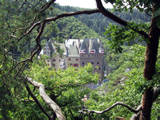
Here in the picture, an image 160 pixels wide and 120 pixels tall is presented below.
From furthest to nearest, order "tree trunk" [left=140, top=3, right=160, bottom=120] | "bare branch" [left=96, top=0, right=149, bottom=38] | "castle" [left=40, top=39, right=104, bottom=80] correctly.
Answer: "castle" [left=40, top=39, right=104, bottom=80]
"tree trunk" [left=140, top=3, right=160, bottom=120]
"bare branch" [left=96, top=0, right=149, bottom=38]

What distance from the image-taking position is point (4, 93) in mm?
4082

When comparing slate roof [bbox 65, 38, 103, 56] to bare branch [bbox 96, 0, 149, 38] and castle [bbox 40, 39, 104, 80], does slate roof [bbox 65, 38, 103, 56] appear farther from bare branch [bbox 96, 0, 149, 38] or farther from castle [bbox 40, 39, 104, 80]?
bare branch [bbox 96, 0, 149, 38]

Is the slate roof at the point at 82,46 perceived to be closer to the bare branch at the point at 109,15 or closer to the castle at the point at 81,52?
the castle at the point at 81,52

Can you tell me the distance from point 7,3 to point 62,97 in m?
4.92

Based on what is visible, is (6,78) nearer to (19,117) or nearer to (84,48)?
(19,117)

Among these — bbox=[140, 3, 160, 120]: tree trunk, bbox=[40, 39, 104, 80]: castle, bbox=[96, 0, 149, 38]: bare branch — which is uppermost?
bbox=[96, 0, 149, 38]: bare branch

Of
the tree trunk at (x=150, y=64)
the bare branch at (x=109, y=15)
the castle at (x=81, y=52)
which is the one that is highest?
the bare branch at (x=109, y=15)

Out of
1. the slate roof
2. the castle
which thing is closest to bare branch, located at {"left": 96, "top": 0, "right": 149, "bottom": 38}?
the castle

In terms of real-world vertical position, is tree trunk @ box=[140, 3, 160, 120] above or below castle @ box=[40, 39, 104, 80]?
above

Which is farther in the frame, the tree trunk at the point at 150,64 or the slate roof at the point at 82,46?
the slate roof at the point at 82,46

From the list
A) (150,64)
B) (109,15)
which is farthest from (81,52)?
(109,15)

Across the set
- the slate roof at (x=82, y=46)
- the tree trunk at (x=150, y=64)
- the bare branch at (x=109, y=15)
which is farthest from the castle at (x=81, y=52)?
the bare branch at (x=109, y=15)

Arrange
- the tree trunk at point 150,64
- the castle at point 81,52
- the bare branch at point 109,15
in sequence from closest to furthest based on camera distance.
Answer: the bare branch at point 109,15
the tree trunk at point 150,64
the castle at point 81,52

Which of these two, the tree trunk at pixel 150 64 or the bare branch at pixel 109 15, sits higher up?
the bare branch at pixel 109 15
